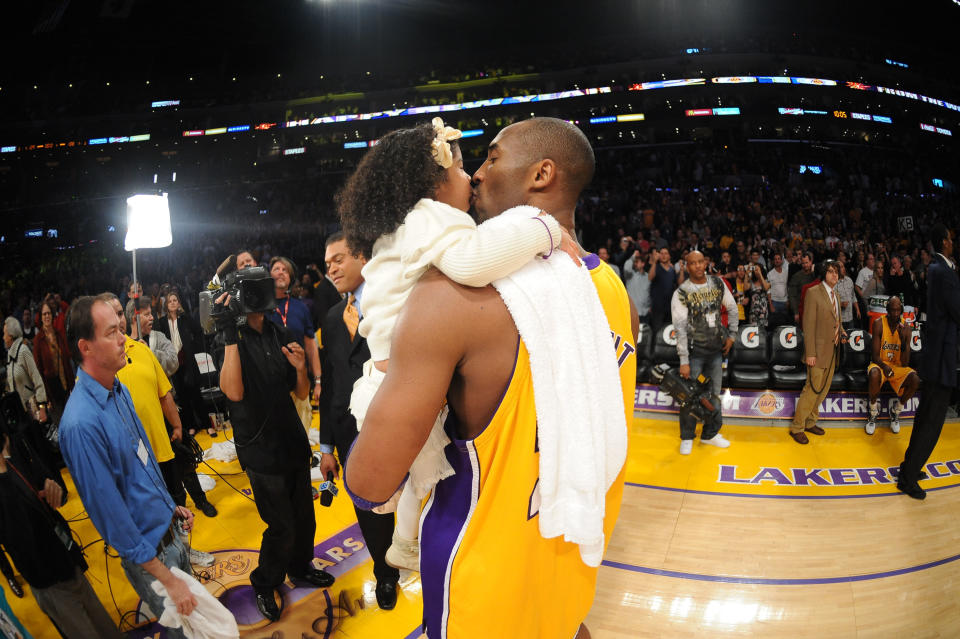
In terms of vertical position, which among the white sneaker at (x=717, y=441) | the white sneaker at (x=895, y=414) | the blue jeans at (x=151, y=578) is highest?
the blue jeans at (x=151, y=578)

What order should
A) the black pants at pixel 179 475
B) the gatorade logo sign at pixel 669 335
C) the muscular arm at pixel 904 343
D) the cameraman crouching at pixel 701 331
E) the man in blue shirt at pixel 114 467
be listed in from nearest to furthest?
the man in blue shirt at pixel 114 467
the black pants at pixel 179 475
the cameraman crouching at pixel 701 331
the muscular arm at pixel 904 343
the gatorade logo sign at pixel 669 335

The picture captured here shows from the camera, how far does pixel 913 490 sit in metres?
4.31

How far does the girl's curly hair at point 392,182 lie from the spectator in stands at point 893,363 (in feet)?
20.4

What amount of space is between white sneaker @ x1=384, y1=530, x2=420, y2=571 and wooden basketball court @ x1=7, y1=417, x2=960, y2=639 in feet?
6.07

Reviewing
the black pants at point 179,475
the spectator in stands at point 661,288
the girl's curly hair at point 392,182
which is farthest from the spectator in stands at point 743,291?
the girl's curly hair at point 392,182

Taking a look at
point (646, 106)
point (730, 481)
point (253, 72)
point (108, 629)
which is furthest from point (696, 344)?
point (253, 72)

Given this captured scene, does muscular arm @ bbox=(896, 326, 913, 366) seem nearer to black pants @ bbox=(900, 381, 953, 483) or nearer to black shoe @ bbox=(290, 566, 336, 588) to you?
black pants @ bbox=(900, 381, 953, 483)

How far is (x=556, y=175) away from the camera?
125 centimetres

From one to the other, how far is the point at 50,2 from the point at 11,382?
42.0 ft

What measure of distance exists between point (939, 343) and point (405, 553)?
449cm

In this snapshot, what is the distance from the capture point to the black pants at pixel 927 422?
3988 mm

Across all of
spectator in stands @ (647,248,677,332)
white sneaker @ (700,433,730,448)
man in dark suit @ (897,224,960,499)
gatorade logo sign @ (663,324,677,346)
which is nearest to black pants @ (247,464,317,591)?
white sneaker @ (700,433,730,448)

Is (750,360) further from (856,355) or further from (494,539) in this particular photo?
(494,539)

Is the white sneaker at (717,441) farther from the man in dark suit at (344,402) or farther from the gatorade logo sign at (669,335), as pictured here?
the man in dark suit at (344,402)
